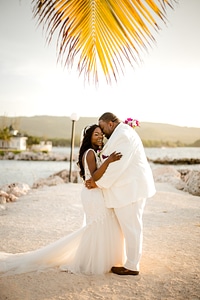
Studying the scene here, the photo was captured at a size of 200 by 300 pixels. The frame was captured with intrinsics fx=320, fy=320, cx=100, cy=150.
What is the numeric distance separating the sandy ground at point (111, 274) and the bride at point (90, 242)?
154 mm

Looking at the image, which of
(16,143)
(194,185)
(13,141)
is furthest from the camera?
(13,141)

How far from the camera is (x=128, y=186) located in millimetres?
3363

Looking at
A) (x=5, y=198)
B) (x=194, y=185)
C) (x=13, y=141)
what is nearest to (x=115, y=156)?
(x=5, y=198)

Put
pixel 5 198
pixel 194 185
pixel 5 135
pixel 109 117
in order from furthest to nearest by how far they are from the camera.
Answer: pixel 5 135 < pixel 194 185 < pixel 5 198 < pixel 109 117

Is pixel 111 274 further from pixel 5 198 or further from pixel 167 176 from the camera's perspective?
pixel 167 176

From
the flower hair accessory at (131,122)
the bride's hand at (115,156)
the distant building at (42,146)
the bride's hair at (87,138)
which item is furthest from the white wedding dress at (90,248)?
the distant building at (42,146)

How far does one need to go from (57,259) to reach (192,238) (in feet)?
8.04

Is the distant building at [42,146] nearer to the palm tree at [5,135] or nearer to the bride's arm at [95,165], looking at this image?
the palm tree at [5,135]

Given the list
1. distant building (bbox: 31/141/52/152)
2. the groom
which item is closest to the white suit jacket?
the groom

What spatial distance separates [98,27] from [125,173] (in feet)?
4.85

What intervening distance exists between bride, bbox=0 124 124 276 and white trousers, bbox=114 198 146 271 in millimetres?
139

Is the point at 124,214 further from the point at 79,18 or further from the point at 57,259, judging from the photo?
the point at 79,18

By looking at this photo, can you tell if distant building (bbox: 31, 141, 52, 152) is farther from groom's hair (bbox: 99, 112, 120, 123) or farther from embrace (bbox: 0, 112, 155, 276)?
A: groom's hair (bbox: 99, 112, 120, 123)

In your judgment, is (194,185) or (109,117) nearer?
(109,117)
